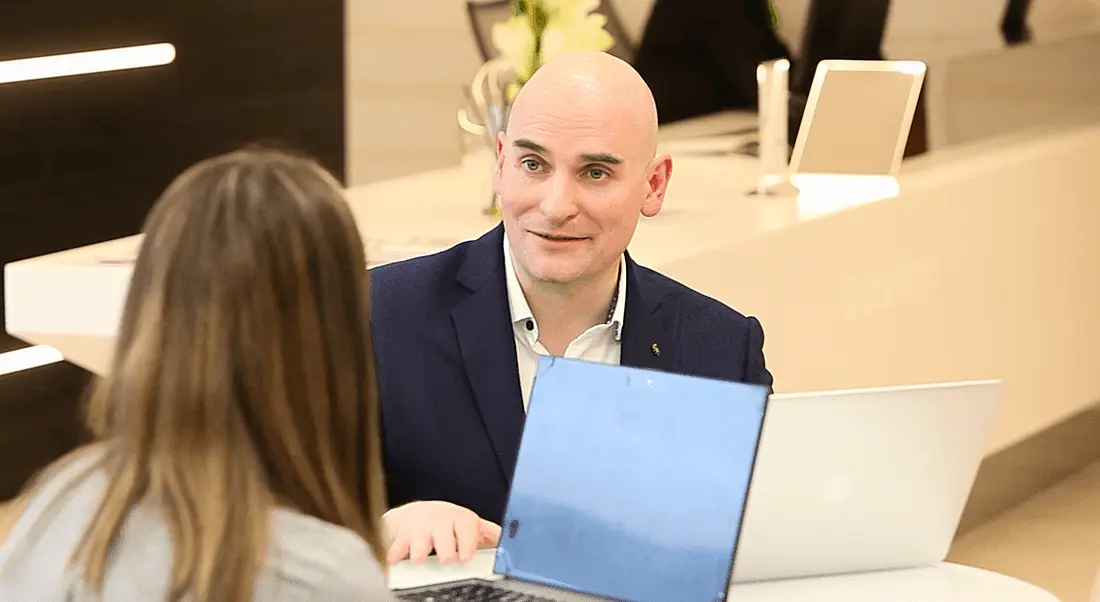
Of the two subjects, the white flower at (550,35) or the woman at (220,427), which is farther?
the white flower at (550,35)

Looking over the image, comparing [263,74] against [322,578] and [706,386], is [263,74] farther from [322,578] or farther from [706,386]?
[322,578]

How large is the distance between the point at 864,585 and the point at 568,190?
0.64 m

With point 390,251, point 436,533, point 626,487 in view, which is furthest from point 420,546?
point 390,251

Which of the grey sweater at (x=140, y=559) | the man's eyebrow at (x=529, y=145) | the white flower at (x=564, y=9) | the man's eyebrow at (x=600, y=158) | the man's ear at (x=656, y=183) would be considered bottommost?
the grey sweater at (x=140, y=559)

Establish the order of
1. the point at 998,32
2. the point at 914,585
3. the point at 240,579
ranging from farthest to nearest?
the point at 998,32
the point at 914,585
the point at 240,579

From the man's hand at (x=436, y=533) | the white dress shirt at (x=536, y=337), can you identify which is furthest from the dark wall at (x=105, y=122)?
the man's hand at (x=436, y=533)

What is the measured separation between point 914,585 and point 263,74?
12.7ft

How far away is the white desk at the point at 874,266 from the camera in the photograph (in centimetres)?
326

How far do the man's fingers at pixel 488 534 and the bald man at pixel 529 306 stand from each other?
0.77 feet

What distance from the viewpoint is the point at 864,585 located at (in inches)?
77.5

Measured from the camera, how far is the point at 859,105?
405 centimetres

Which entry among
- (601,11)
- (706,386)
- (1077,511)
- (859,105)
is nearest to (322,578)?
(706,386)

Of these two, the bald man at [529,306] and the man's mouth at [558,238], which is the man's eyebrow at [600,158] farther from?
the man's mouth at [558,238]

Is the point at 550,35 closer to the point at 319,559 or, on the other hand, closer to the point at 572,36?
the point at 572,36
